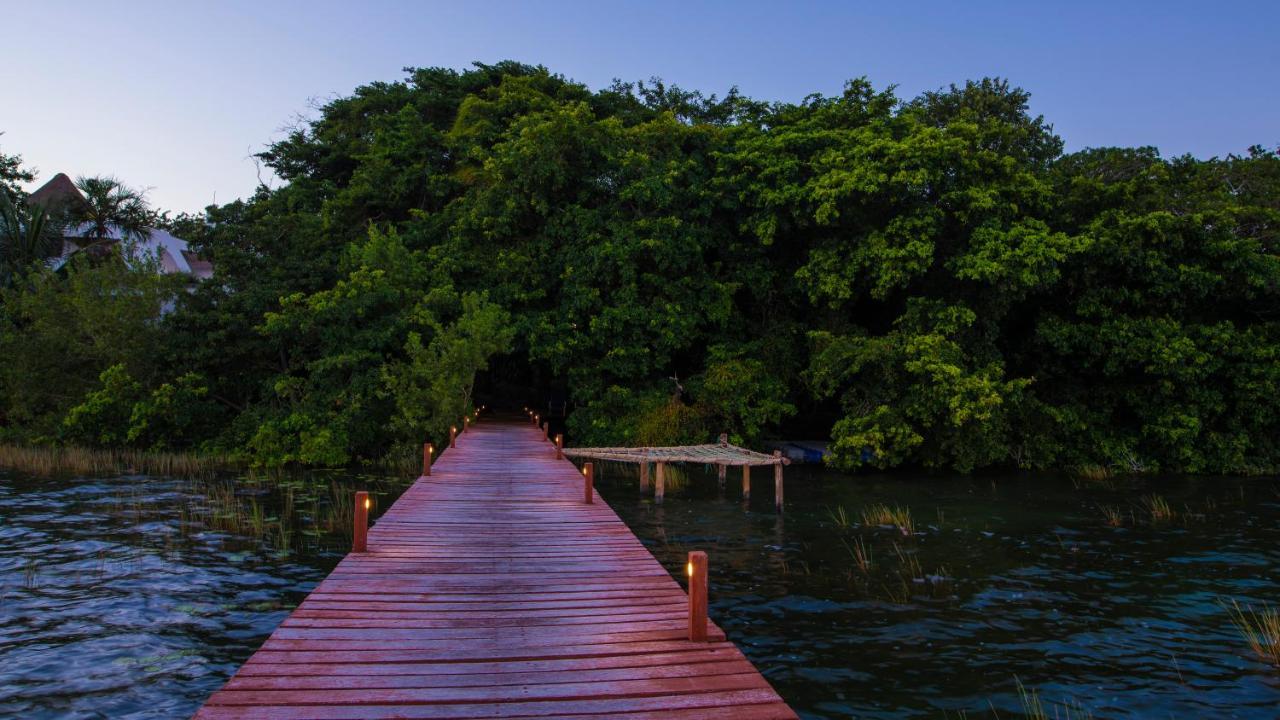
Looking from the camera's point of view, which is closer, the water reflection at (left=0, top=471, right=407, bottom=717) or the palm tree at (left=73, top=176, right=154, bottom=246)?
the water reflection at (left=0, top=471, right=407, bottom=717)

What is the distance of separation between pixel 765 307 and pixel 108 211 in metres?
36.7

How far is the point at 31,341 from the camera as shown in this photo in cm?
2855

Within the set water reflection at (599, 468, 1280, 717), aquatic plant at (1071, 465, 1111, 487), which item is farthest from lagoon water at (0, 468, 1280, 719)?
aquatic plant at (1071, 465, 1111, 487)

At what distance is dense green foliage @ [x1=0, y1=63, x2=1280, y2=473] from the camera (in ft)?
86.5

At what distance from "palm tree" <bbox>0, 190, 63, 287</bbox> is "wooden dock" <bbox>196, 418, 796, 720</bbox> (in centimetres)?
3581

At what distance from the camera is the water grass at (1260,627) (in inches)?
400

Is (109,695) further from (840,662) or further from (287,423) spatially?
(287,423)

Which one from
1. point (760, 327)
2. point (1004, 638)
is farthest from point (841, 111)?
point (1004, 638)

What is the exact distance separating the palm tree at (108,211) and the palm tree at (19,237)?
313cm

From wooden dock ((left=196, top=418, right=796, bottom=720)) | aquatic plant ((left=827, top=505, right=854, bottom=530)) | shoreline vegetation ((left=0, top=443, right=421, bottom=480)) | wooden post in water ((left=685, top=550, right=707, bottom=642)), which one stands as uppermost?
wooden post in water ((left=685, top=550, right=707, bottom=642))

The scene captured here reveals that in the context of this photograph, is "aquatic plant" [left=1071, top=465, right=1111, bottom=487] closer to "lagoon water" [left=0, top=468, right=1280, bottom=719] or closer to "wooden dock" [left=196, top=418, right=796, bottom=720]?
"lagoon water" [left=0, top=468, right=1280, bottom=719]

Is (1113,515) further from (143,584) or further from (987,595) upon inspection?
(143,584)

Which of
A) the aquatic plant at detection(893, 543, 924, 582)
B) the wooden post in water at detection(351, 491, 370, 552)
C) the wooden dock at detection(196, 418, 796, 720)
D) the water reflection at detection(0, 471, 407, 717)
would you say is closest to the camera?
the wooden dock at detection(196, 418, 796, 720)

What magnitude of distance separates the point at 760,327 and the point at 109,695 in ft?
85.1
